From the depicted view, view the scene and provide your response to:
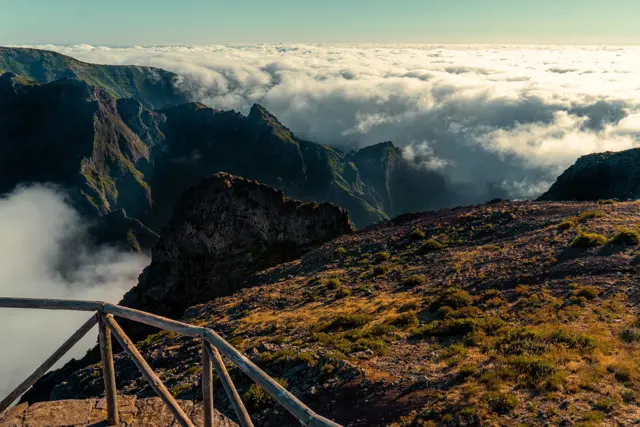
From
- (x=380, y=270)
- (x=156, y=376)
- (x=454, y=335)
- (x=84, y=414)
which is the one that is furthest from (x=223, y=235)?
(x=156, y=376)

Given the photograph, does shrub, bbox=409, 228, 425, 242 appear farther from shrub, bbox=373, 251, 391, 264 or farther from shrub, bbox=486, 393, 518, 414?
shrub, bbox=486, 393, 518, 414

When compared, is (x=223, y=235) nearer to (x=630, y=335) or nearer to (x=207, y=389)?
(x=630, y=335)

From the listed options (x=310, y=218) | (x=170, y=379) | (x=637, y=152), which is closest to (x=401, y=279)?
(x=170, y=379)

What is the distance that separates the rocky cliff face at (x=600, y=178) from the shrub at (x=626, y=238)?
9065 centimetres

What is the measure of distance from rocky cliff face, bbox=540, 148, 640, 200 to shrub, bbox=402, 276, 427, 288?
100 metres

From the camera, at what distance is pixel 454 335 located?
20297 mm

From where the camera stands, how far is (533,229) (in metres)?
42.4

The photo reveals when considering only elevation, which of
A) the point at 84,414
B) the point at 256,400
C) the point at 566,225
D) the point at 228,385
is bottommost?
the point at 256,400

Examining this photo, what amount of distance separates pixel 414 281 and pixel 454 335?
13.3 metres

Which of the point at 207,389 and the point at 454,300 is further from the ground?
the point at 207,389

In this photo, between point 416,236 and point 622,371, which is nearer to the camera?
point 622,371

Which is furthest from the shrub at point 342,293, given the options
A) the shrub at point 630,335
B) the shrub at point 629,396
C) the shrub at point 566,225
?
the shrub at point 566,225

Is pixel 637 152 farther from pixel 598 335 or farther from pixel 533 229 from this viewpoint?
pixel 598 335

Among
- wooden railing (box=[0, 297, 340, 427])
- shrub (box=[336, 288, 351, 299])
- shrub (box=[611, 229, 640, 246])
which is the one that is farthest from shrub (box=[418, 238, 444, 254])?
wooden railing (box=[0, 297, 340, 427])
